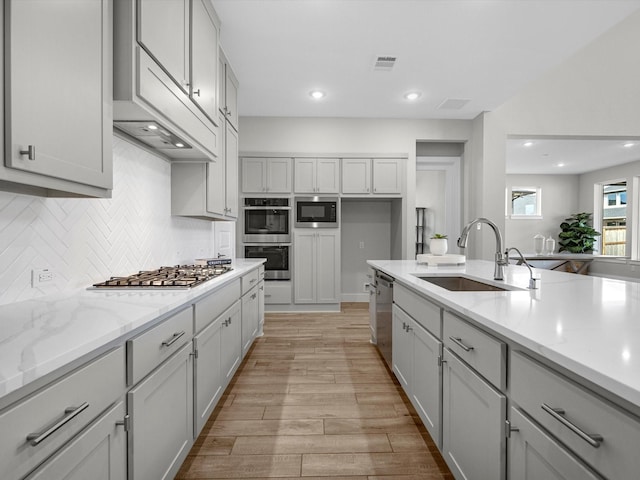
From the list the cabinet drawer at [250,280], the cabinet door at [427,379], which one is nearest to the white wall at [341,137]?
the cabinet drawer at [250,280]

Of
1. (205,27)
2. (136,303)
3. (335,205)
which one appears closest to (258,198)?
(335,205)

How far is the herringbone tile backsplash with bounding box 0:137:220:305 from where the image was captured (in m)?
1.43

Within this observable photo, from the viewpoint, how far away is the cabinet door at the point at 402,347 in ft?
7.22

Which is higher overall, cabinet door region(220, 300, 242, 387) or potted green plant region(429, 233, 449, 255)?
potted green plant region(429, 233, 449, 255)

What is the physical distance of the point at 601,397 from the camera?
738 millimetres

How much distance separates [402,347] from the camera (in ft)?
7.86

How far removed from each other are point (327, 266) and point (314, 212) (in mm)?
812

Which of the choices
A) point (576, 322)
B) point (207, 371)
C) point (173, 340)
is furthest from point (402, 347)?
point (173, 340)

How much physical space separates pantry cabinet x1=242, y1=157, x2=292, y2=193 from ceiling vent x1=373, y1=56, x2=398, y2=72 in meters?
1.88

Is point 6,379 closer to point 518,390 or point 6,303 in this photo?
point 6,303

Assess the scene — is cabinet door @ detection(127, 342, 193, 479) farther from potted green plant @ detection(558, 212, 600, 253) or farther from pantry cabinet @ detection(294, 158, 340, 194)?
potted green plant @ detection(558, 212, 600, 253)

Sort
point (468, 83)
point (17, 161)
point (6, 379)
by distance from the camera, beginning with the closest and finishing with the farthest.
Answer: point (6, 379)
point (17, 161)
point (468, 83)

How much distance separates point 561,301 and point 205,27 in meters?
2.68

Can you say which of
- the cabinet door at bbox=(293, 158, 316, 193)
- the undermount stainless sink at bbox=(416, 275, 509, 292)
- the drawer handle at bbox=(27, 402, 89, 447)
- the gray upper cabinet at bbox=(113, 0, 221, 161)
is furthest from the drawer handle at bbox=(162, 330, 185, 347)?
the cabinet door at bbox=(293, 158, 316, 193)
